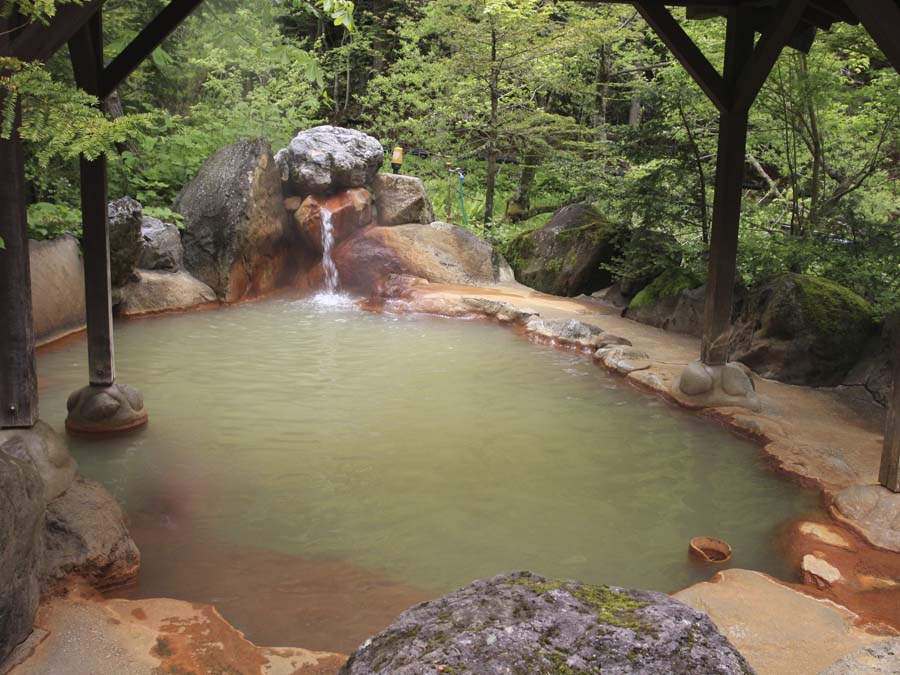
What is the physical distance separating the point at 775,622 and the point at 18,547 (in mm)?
3461

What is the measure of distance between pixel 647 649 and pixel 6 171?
3845 millimetres

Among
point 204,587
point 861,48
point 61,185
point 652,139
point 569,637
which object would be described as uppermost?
point 861,48

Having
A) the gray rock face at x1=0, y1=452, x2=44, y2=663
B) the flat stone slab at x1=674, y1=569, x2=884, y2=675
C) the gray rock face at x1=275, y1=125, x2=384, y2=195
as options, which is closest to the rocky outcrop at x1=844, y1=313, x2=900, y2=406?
the flat stone slab at x1=674, y1=569, x2=884, y2=675

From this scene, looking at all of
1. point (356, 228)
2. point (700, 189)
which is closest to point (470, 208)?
point (356, 228)

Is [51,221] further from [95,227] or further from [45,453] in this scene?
[45,453]

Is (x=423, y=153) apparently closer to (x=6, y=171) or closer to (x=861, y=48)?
(x=861, y=48)

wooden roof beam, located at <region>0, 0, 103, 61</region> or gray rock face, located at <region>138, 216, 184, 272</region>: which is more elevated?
wooden roof beam, located at <region>0, 0, 103, 61</region>

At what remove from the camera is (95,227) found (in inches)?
218

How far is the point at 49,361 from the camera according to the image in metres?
8.16

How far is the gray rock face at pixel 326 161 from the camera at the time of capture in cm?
1398

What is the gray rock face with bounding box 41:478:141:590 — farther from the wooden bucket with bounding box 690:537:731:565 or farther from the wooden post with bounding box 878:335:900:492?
the wooden post with bounding box 878:335:900:492

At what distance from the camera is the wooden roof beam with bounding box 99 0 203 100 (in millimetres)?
5199

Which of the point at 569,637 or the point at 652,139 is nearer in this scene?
the point at 569,637

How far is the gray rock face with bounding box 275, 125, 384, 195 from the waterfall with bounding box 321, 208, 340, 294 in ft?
2.21
